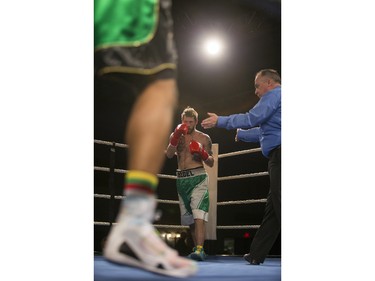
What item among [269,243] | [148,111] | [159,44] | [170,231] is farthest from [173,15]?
[269,243]

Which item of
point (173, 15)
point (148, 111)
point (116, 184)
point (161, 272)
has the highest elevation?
point (173, 15)

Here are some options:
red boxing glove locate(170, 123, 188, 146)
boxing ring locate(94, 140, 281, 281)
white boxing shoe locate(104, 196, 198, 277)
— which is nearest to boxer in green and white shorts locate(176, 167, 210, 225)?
boxing ring locate(94, 140, 281, 281)

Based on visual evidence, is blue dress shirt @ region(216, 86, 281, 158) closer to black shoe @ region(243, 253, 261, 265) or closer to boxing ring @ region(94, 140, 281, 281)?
boxing ring @ region(94, 140, 281, 281)

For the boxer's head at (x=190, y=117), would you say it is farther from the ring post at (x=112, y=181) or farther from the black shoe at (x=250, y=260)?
the black shoe at (x=250, y=260)

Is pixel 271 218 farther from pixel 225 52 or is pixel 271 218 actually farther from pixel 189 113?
pixel 225 52

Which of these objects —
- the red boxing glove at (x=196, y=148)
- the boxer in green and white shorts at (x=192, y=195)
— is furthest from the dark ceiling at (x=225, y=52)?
the boxer in green and white shorts at (x=192, y=195)

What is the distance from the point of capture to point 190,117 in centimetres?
193

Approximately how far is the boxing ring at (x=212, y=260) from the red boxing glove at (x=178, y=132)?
133 millimetres

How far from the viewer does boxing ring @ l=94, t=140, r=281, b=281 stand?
1.56 meters

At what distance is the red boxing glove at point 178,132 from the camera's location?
6.18 feet

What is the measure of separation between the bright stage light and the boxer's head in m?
0.22

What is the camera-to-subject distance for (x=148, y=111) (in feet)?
5.19
